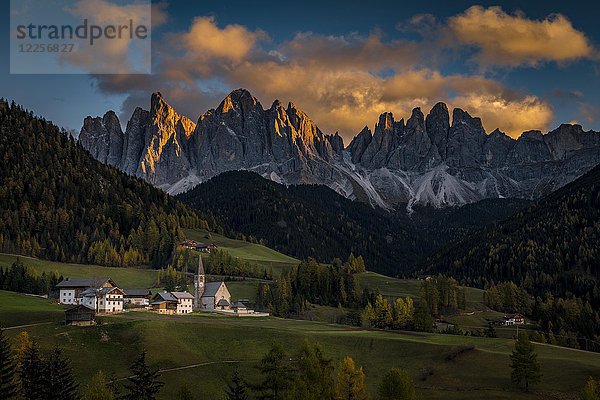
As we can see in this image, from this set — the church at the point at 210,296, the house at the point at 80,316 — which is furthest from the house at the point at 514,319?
the house at the point at 80,316

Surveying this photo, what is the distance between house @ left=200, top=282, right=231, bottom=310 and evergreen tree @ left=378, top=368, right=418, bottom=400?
98.6 m

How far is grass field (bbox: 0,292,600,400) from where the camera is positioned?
90.9m

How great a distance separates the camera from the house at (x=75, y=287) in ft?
495

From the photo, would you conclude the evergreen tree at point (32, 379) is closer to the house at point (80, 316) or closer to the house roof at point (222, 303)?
the house at point (80, 316)

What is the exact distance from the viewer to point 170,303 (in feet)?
505

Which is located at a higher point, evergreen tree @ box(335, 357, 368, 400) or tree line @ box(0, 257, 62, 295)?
tree line @ box(0, 257, 62, 295)

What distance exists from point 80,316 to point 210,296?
200 ft

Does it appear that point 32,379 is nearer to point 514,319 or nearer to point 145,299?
point 145,299

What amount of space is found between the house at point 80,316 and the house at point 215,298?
58.2 m

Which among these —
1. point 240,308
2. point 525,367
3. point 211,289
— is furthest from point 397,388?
point 211,289

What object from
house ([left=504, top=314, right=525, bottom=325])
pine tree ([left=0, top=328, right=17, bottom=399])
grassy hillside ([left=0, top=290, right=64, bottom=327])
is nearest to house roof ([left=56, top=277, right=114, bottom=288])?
grassy hillside ([left=0, top=290, right=64, bottom=327])

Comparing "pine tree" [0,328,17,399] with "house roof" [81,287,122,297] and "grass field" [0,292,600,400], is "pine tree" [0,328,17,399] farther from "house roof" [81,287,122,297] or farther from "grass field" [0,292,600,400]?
"house roof" [81,287,122,297]

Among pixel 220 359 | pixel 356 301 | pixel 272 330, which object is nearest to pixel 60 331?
pixel 220 359

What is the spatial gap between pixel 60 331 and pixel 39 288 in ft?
192
